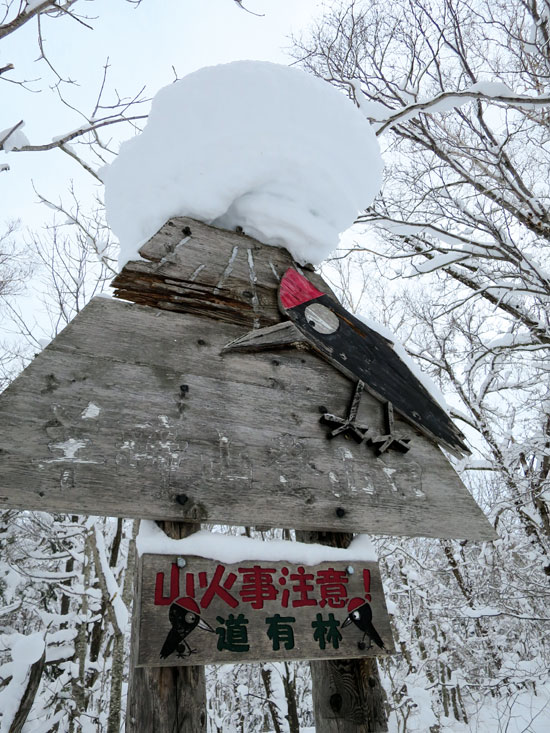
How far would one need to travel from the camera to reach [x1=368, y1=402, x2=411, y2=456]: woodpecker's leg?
205 centimetres

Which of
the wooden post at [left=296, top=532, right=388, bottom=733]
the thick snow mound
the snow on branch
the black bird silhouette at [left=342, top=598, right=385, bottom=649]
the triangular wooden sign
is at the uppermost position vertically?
the snow on branch

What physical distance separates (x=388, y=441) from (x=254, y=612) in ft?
3.18

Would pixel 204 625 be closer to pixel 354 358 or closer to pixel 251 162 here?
pixel 354 358

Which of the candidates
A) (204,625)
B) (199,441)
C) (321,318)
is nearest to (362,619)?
(204,625)

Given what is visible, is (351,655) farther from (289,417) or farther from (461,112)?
(461,112)

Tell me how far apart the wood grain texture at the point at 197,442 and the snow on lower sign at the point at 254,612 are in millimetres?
172

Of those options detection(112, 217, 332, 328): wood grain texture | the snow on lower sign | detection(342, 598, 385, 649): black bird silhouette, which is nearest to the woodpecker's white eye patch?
detection(112, 217, 332, 328): wood grain texture

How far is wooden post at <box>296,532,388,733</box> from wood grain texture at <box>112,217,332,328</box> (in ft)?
5.09

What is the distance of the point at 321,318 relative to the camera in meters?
2.40

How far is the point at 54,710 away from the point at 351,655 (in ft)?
29.2

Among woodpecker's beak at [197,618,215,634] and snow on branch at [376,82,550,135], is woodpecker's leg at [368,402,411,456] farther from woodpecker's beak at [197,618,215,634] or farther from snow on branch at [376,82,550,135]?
snow on branch at [376,82,550,135]

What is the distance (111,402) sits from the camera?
5.42 feet

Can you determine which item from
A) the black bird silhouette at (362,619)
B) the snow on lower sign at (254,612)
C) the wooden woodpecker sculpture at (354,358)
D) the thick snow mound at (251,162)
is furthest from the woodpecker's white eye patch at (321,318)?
the black bird silhouette at (362,619)

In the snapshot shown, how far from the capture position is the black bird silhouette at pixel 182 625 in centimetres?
132
